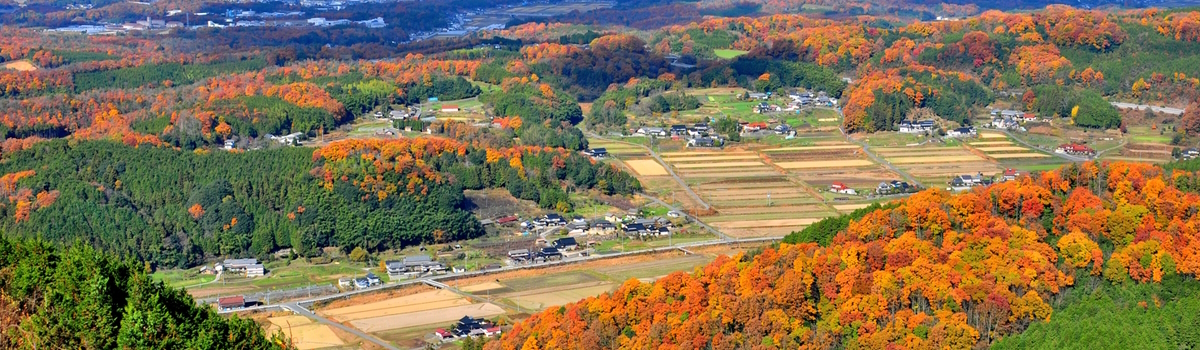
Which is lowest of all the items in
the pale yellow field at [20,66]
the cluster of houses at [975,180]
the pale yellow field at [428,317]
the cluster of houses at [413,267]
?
the pale yellow field at [20,66]

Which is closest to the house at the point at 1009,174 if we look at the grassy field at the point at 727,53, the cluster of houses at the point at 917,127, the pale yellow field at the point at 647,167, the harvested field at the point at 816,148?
the harvested field at the point at 816,148

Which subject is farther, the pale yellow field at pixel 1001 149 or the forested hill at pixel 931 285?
the pale yellow field at pixel 1001 149

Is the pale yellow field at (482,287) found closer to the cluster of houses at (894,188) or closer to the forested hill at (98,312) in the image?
the forested hill at (98,312)

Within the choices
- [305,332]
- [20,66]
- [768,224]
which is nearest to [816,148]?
[768,224]

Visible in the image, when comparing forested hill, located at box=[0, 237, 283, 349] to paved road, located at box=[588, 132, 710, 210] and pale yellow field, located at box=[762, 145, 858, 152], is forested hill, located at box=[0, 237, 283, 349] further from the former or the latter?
pale yellow field, located at box=[762, 145, 858, 152]

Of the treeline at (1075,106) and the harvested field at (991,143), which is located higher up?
the treeline at (1075,106)

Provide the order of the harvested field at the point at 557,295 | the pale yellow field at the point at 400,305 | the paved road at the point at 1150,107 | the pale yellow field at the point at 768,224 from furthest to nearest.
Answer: the paved road at the point at 1150,107, the pale yellow field at the point at 768,224, the harvested field at the point at 557,295, the pale yellow field at the point at 400,305
